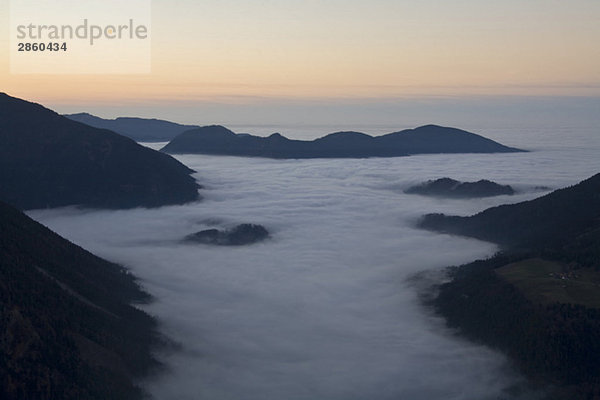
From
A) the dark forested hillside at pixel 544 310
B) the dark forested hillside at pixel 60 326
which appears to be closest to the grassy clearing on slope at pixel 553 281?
the dark forested hillside at pixel 544 310

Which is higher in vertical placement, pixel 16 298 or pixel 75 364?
pixel 16 298

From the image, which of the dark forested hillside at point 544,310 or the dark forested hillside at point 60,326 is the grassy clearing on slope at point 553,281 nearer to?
the dark forested hillside at point 544,310

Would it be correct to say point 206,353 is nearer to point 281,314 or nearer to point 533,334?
point 281,314

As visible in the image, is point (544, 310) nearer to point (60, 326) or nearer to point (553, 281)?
point (553, 281)

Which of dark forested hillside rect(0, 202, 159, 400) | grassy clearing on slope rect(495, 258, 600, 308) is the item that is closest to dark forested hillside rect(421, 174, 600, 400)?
grassy clearing on slope rect(495, 258, 600, 308)

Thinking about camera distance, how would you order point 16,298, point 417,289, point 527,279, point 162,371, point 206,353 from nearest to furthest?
point 16,298 < point 162,371 < point 206,353 < point 527,279 < point 417,289

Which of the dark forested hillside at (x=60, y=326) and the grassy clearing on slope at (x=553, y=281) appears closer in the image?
the dark forested hillside at (x=60, y=326)

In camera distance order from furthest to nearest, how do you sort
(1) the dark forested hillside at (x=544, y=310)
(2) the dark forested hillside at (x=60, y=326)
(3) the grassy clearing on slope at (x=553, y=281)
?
(3) the grassy clearing on slope at (x=553, y=281) → (1) the dark forested hillside at (x=544, y=310) → (2) the dark forested hillside at (x=60, y=326)

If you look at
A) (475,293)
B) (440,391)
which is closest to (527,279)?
(475,293)
